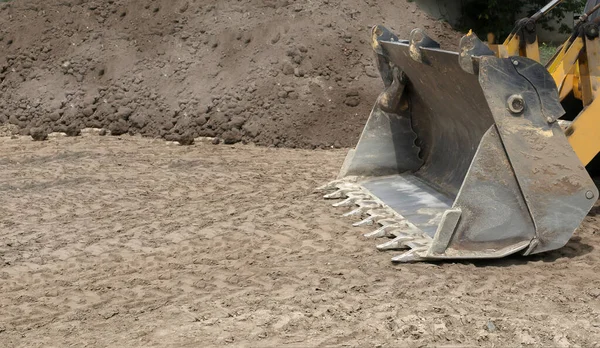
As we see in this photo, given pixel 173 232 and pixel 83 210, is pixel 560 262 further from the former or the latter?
pixel 83 210

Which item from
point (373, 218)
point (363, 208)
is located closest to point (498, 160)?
point (373, 218)

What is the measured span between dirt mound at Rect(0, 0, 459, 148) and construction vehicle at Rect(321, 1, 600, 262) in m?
4.32

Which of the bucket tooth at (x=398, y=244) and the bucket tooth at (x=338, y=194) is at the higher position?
the bucket tooth at (x=398, y=244)

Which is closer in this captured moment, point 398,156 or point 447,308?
point 447,308

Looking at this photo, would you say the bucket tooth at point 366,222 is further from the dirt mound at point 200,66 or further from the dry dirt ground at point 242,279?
the dirt mound at point 200,66

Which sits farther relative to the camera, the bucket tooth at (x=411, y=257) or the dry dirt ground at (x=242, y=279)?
the bucket tooth at (x=411, y=257)

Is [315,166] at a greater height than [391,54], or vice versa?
[391,54]

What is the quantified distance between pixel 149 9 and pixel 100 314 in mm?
8789

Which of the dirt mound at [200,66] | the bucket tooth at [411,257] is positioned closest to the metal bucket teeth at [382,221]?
the bucket tooth at [411,257]

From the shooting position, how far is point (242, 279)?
5.06 meters

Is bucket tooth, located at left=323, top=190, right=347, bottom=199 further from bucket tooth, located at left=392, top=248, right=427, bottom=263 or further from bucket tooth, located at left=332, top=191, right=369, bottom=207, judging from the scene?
bucket tooth, located at left=392, top=248, right=427, bottom=263

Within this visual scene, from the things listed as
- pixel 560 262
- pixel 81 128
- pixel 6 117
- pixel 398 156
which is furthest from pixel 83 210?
pixel 6 117

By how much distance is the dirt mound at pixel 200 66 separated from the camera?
11.0 m

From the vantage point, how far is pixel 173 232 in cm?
633
